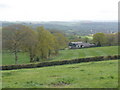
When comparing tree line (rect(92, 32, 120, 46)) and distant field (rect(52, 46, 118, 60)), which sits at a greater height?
tree line (rect(92, 32, 120, 46))

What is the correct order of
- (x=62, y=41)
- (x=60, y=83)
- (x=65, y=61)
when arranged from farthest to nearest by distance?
(x=62, y=41) < (x=65, y=61) < (x=60, y=83)

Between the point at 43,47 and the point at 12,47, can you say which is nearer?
the point at 12,47

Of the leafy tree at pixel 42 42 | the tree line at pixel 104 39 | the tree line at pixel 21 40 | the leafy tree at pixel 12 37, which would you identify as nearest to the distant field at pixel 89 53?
the leafy tree at pixel 42 42

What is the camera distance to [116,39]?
9994 cm

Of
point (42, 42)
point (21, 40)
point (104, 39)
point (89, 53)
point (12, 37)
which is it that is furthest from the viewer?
point (104, 39)

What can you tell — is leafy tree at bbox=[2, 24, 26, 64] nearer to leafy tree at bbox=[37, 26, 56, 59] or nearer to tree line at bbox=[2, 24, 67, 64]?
tree line at bbox=[2, 24, 67, 64]

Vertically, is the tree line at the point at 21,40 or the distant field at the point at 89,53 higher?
the tree line at the point at 21,40

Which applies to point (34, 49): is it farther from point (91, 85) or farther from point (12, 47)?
point (91, 85)

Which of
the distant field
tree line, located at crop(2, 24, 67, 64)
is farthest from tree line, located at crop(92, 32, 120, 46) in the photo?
tree line, located at crop(2, 24, 67, 64)

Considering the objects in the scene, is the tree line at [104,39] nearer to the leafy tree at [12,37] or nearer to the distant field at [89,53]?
the distant field at [89,53]

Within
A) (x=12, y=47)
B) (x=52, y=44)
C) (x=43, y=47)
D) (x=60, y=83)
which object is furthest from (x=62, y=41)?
(x=60, y=83)

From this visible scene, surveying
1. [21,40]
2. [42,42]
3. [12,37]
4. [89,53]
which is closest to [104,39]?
[89,53]

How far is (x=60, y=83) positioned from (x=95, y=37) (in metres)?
93.9

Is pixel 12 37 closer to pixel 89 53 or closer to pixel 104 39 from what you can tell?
pixel 89 53
